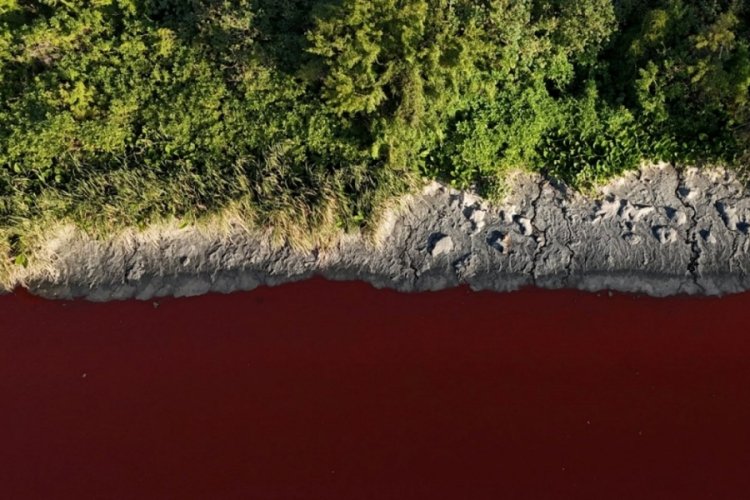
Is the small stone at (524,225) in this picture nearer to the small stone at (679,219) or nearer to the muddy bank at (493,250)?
the muddy bank at (493,250)

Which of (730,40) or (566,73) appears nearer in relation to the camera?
(730,40)

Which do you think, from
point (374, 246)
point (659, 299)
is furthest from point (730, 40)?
point (374, 246)

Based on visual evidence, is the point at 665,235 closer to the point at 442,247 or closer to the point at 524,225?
the point at 524,225

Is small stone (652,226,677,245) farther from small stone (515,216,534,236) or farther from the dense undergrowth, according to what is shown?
small stone (515,216,534,236)

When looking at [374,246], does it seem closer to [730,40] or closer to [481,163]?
[481,163]

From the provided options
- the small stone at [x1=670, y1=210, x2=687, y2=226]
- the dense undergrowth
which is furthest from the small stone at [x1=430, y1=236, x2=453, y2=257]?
the small stone at [x1=670, y1=210, x2=687, y2=226]

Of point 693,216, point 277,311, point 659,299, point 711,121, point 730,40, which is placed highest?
point 730,40

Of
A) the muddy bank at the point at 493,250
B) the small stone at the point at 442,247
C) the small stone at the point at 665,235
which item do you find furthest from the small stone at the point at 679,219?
the small stone at the point at 442,247
